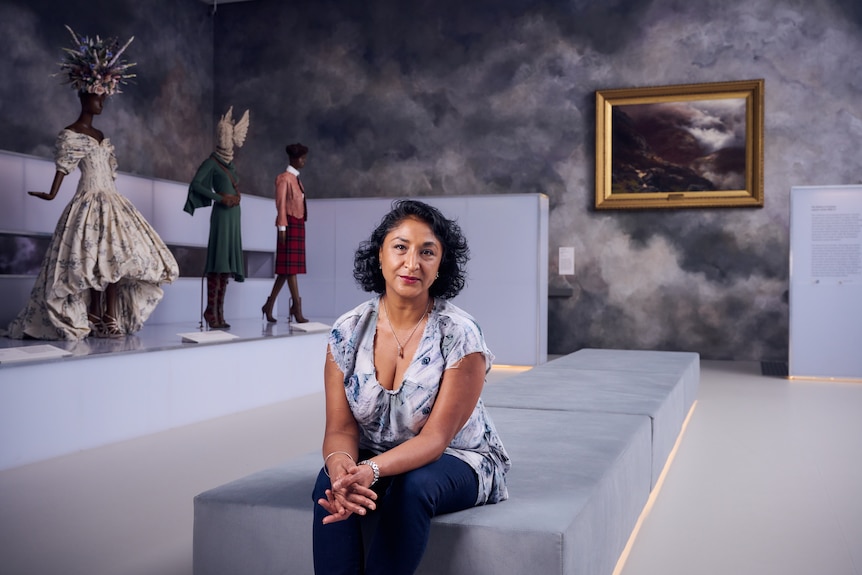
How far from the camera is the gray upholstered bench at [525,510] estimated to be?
91.2 inches

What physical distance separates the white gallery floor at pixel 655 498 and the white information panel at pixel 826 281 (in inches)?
83.2

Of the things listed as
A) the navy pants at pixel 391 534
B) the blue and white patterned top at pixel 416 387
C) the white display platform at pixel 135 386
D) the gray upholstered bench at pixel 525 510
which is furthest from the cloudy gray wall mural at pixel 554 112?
the navy pants at pixel 391 534

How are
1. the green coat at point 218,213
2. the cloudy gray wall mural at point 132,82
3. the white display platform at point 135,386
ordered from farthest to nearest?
the cloudy gray wall mural at point 132,82
the green coat at point 218,213
the white display platform at point 135,386

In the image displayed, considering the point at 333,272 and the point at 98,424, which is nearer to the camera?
the point at 98,424

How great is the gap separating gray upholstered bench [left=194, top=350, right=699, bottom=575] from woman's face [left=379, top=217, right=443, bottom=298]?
0.65m

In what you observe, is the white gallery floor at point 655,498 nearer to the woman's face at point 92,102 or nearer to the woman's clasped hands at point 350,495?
the woman's clasped hands at point 350,495

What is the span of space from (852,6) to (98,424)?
363 inches

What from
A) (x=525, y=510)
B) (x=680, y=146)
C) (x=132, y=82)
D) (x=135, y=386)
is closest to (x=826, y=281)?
(x=680, y=146)

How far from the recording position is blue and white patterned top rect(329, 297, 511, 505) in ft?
7.88

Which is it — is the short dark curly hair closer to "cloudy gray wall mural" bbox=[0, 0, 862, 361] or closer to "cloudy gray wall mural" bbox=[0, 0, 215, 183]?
"cloudy gray wall mural" bbox=[0, 0, 862, 361]

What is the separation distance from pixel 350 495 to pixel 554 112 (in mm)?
9506

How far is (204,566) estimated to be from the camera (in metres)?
2.66

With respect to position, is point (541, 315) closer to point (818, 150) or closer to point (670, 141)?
point (670, 141)

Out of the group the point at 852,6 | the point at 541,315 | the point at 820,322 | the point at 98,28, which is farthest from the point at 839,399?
the point at 98,28
